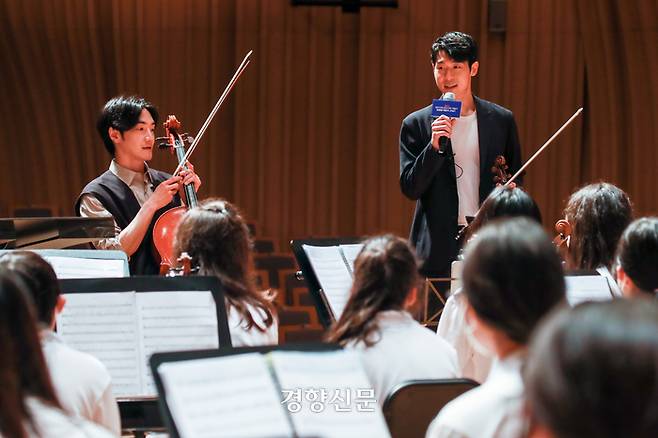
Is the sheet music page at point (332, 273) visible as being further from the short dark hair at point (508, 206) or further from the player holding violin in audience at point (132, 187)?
the player holding violin in audience at point (132, 187)

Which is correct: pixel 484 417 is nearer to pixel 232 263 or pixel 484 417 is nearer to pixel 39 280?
pixel 39 280

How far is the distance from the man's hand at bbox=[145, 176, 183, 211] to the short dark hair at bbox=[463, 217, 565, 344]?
2.38 metres

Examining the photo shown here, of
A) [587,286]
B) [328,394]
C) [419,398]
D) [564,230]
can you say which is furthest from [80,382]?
[564,230]

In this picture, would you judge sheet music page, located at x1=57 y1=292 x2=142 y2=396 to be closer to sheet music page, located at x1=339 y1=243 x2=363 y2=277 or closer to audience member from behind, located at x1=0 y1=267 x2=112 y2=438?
sheet music page, located at x1=339 y1=243 x2=363 y2=277

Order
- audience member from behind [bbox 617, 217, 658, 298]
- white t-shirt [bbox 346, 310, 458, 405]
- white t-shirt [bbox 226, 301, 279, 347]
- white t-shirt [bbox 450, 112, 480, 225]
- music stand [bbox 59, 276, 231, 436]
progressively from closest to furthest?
white t-shirt [bbox 346, 310, 458, 405] → audience member from behind [bbox 617, 217, 658, 298] → music stand [bbox 59, 276, 231, 436] → white t-shirt [bbox 226, 301, 279, 347] → white t-shirt [bbox 450, 112, 480, 225]

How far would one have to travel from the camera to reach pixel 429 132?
12.9 feet

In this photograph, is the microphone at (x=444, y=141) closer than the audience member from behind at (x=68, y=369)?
No

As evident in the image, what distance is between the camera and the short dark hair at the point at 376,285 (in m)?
2.24

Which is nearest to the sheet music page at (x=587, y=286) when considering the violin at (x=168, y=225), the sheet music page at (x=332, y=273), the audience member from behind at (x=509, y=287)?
the sheet music page at (x=332, y=273)

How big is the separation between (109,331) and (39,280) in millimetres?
457

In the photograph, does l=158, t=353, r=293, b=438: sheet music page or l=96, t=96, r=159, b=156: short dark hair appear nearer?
l=158, t=353, r=293, b=438: sheet music page

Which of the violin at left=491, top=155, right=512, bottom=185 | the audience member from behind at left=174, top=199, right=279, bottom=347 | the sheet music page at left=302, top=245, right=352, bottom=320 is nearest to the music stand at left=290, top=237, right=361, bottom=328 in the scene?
the sheet music page at left=302, top=245, right=352, bottom=320

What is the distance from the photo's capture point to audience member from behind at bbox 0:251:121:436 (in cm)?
192

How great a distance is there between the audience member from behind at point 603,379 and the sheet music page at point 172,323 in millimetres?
1582
